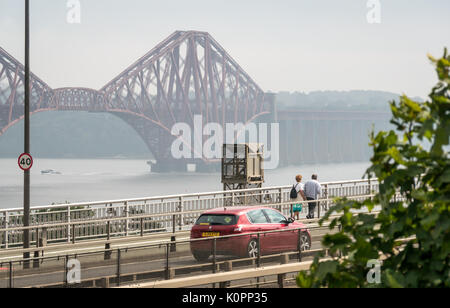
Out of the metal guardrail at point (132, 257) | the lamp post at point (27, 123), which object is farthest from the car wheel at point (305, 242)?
the lamp post at point (27, 123)

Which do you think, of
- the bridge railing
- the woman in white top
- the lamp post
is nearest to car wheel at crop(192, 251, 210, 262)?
the bridge railing

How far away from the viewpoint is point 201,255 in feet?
32.2

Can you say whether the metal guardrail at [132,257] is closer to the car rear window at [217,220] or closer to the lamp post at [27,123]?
the car rear window at [217,220]

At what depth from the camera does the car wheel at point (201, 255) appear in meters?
9.66

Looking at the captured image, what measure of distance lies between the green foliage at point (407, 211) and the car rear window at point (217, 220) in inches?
378

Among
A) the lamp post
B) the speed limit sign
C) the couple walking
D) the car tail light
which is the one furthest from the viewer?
the couple walking

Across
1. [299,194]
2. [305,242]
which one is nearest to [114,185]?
[299,194]

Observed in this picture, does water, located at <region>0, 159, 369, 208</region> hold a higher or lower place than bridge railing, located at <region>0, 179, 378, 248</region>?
lower

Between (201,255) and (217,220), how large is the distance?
3492 millimetres

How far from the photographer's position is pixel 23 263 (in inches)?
320

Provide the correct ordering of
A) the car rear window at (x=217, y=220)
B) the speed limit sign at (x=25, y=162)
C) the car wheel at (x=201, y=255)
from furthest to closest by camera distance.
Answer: the speed limit sign at (x=25, y=162), the car rear window at (x=217, y=220), the car wheel at (x=201, y=255)

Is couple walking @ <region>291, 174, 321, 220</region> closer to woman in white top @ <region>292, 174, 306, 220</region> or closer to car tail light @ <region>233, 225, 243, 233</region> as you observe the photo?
woman in white top @ <region>292, 174, 306, 220</region>

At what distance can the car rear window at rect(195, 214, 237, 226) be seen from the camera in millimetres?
13195

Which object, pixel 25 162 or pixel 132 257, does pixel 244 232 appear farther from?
pixel 25 162
